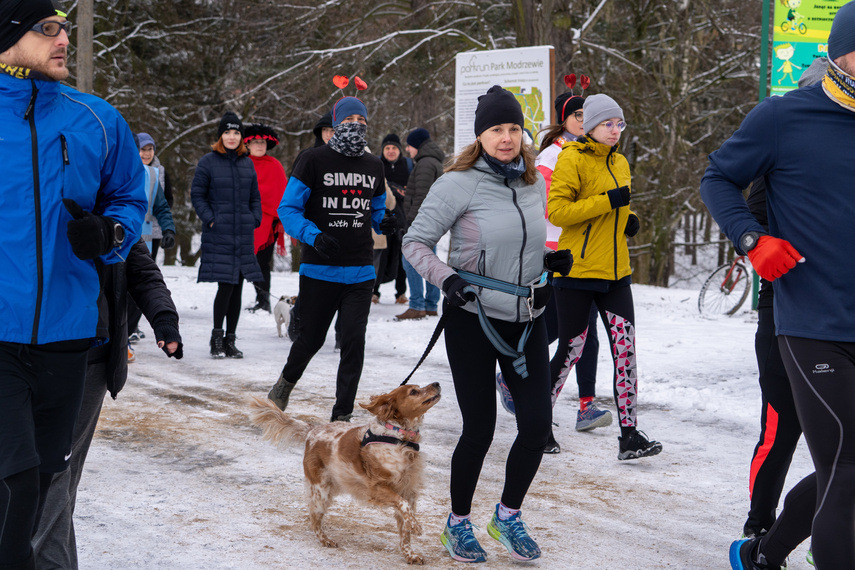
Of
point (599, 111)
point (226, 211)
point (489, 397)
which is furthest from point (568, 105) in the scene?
point (226, 211)

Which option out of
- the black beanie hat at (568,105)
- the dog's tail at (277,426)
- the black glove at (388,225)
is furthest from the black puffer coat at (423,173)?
the dog's tail at (277,426)

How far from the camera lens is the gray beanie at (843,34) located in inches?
117

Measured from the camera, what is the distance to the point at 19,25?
2693mm

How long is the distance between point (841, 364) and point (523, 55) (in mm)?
9129

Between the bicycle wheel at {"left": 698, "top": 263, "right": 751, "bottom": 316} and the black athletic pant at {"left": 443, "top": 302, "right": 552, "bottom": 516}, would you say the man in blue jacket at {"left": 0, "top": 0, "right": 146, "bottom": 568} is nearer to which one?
the black athletic pant at {"left": 443, "top": 302, "right": 552, "bottom": 516}

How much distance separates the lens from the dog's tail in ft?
14.7

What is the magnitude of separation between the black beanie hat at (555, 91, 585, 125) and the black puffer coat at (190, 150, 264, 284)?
13.0 feet

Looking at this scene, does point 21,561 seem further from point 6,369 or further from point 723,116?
point 723,116

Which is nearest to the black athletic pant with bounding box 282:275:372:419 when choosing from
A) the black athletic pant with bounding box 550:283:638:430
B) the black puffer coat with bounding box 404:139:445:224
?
the black athletic pant with bounding box 550:283:638:430

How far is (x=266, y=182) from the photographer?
1098cm

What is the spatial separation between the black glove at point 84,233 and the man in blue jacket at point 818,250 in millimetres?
2137

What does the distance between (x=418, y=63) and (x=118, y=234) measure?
16792 millimetres

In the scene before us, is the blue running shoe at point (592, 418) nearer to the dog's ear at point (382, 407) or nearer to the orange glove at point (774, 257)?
the dog's ear at point (382, 407)

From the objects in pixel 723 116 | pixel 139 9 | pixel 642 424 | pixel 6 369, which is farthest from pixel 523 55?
pixel 139 9
